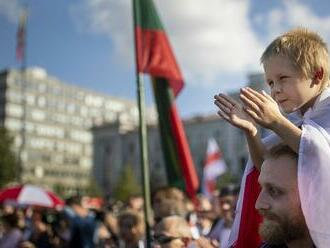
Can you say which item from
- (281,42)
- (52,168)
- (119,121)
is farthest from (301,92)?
(52,168)

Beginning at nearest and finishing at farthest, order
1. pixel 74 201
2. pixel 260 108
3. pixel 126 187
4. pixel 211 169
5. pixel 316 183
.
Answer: pixel 316 183, pixel 260 108, pixel 74 201, pixel 211 169, pixel 126 187

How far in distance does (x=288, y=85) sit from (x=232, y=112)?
246 mm

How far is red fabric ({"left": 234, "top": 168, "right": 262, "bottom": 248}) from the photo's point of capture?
6.54 feet

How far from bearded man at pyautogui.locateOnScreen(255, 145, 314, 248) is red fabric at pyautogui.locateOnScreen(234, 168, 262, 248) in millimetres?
259

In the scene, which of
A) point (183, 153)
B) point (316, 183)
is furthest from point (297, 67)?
point (183, 153)

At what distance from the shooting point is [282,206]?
164 cm

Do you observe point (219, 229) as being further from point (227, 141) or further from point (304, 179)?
point (227, 141)

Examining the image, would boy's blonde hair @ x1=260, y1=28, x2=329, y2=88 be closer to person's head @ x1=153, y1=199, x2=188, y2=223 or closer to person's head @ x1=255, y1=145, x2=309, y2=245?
person's head @ x1=255, y1=145, x2=309, y2=245

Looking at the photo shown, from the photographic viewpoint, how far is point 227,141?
242 feet

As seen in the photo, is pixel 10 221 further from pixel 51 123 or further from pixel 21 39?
pixel 51 123

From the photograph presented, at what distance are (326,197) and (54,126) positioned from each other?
324 feet

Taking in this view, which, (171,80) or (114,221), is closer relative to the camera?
(171,80)

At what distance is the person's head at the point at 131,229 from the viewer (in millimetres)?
4547

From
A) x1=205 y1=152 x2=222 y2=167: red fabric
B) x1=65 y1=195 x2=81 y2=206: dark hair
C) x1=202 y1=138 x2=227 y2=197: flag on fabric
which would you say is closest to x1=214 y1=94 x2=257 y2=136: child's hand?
x1=65 y1=195 x2=81 y2=206: dark hair
